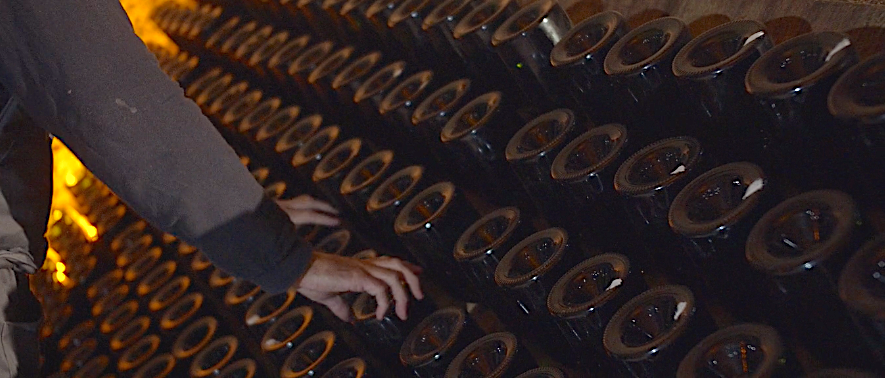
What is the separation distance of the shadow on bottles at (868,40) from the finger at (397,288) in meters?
0.41

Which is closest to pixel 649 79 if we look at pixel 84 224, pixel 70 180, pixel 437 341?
pixel 437 341

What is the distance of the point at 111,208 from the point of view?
1.41m

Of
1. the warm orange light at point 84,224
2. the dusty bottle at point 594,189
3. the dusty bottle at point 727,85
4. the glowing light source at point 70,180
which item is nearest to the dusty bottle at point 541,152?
the dusty bottle at point 594,189

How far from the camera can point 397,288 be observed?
0.76 meters

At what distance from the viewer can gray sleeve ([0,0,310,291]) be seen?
27.4 inches

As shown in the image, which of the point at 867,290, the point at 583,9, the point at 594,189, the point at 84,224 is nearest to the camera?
the point at 867,290

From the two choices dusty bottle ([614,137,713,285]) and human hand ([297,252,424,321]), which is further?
human hand ([297,252,424,321])

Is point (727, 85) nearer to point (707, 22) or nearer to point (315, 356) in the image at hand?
point (707, 22)

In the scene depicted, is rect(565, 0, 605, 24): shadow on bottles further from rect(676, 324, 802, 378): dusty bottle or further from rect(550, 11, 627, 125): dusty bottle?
rect(676, 324, 802, 378): dusty bottle

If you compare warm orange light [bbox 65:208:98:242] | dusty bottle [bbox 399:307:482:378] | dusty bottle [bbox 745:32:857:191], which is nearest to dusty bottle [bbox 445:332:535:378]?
dusty bottle [bbox 399:307:482:378]

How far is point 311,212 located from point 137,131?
0.87ft

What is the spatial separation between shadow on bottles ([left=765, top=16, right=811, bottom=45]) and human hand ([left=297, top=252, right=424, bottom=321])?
37 cm

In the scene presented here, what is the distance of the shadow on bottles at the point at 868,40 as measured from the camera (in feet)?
2.03

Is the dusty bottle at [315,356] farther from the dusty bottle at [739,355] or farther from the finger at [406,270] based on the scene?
the dusty bottle at [739,355]
